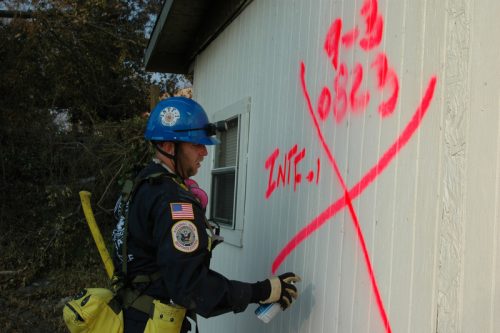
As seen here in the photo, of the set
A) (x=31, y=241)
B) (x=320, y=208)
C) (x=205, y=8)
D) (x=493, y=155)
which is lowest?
(x=31, y=241)

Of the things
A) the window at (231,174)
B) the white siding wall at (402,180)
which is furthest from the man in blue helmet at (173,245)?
the window at (231,174)

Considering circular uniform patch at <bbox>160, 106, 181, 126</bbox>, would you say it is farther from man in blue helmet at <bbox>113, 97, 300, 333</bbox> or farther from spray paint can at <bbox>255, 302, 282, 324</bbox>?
spray paint can at <bbox>255, 302, 282, 324</bbox>

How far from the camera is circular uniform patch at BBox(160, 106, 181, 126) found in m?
2.71

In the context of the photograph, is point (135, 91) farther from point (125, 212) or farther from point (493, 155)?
point (493, 155)

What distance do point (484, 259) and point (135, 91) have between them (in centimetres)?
1616

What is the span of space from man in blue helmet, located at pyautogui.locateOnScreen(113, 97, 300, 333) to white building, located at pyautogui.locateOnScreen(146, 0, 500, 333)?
1.58 ft

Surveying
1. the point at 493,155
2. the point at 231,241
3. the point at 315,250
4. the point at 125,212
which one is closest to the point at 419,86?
the point at 493,155

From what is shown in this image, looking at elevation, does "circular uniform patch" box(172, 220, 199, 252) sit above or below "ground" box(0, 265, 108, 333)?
above

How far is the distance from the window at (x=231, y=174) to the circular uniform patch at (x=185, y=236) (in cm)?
170

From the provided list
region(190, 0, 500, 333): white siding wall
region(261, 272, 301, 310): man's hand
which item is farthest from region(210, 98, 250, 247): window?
region(261, 272, 301, 310): man's hand

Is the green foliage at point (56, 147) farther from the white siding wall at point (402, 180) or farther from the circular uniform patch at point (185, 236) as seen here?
the circular uniform patch at point (185, 236)

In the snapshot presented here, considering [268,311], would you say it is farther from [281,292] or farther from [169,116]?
[169,116]

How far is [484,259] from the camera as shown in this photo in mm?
1487

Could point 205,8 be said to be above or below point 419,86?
above
